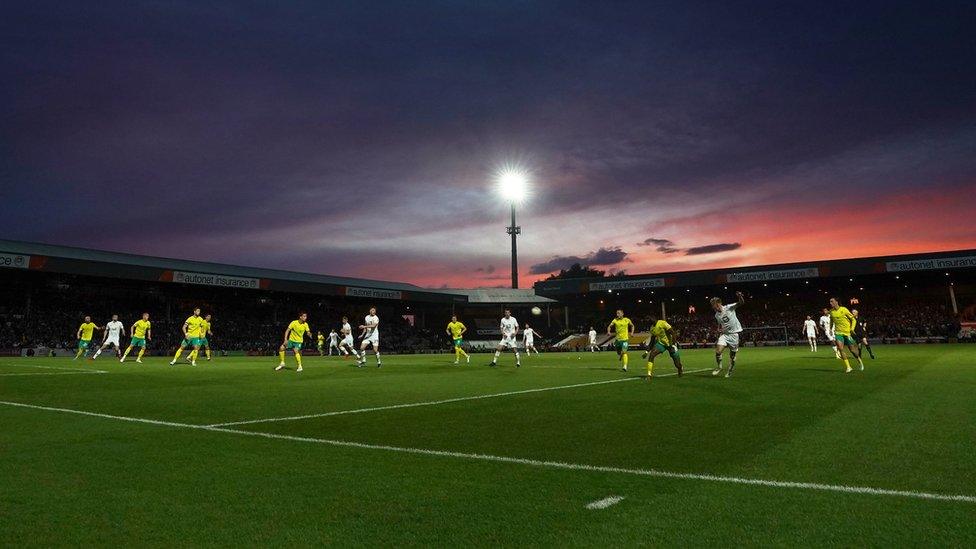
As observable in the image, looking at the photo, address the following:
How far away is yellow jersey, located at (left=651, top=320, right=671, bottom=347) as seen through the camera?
15.3 metres

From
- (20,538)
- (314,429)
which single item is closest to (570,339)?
(314,429)

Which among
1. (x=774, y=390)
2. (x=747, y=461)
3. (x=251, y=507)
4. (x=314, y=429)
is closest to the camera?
(x=251, y=507)

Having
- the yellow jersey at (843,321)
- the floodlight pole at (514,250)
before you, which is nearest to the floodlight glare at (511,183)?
the floodlight pole at (514,250)

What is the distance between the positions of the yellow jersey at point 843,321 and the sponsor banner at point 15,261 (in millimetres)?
41644

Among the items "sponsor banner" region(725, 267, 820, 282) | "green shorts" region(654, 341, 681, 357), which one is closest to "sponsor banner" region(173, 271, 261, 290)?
"green shorts" region(654, 341, 681, 357)

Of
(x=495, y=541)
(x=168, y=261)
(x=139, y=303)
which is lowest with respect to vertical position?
(x=495, y=541)

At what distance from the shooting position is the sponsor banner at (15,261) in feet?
110

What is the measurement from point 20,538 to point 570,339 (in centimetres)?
6297

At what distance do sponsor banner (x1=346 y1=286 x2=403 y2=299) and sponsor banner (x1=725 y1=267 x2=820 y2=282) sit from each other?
32.4 m

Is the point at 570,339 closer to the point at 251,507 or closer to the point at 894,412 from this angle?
the point at 894,412

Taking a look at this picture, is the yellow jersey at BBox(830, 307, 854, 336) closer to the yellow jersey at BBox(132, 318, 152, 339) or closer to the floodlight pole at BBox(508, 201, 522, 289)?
the yellow jersey at BBox(132, 318, 152, 339)

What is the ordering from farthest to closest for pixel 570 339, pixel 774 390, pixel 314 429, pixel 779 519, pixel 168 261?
pixel 570 339 → pixel 168 261 → pixel 774 390 → pixel 314 429 → pixel 779 519

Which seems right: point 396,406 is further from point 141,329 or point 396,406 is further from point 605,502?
point 141,329

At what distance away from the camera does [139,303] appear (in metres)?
49.6
